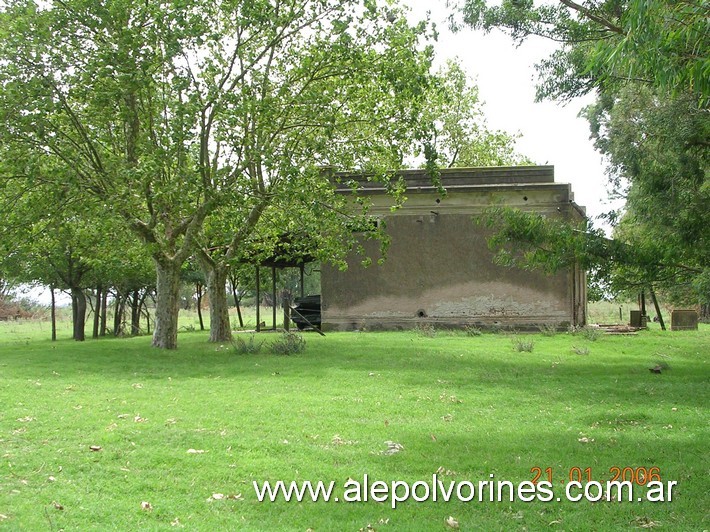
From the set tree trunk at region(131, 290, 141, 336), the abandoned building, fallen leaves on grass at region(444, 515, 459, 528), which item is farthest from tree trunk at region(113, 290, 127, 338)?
fallen leaves on grass at region(444, 515, 459, 528)

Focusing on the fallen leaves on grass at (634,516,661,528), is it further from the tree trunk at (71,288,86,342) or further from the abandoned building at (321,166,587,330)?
the tree trunk at (71,288,86,342)

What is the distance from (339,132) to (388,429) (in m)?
12.6

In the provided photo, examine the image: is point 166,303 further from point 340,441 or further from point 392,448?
point 392,448

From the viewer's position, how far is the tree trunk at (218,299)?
2106cm

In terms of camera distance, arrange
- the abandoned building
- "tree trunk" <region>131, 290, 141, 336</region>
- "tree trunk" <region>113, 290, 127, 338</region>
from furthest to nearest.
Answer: "tree trunk" <region>131, 290, 141, 336</region> < "tree trunk" <region>113, 290, 127, 338</region> < the abandoned building

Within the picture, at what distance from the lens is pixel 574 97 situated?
15.0 metres

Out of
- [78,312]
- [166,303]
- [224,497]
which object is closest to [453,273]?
[166,303]

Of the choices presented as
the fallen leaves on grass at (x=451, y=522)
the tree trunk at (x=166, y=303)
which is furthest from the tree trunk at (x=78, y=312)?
the fallen leaves on grass at (x=451, y=522)

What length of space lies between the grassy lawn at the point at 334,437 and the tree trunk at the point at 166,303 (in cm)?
310

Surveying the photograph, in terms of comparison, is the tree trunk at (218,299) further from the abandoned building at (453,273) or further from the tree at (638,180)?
the tree at (638,180)

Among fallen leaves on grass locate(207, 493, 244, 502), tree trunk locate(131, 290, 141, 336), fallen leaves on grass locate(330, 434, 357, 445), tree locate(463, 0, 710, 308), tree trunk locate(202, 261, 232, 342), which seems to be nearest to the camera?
fallen leaves on grass locate(207, 493, 244, 502)

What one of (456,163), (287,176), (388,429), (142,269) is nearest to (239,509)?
(388,429)

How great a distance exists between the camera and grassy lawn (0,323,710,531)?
564cm

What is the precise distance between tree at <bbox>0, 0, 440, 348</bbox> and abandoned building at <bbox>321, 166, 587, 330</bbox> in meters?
8.43
